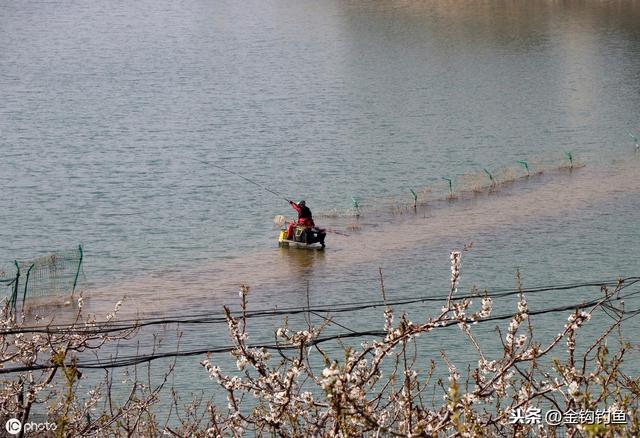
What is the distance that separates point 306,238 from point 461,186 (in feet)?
34.9

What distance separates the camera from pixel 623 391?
17594 millimetres

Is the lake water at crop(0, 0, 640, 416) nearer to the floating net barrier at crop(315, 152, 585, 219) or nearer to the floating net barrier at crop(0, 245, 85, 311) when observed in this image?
the floating net barrier at crop(315, 152, 585, 219)

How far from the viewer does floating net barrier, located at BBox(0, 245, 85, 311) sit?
25.9 m

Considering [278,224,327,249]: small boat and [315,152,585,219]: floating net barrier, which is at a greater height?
[315,152,585,219]: floating net barrier

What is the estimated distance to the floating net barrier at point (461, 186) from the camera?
3719cm

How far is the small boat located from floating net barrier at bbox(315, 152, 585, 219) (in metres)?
4.11

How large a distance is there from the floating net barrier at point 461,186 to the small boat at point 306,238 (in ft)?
13.5

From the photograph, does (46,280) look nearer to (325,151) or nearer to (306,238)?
(306,238)

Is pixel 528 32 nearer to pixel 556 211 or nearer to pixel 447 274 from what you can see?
pixel 556 211
